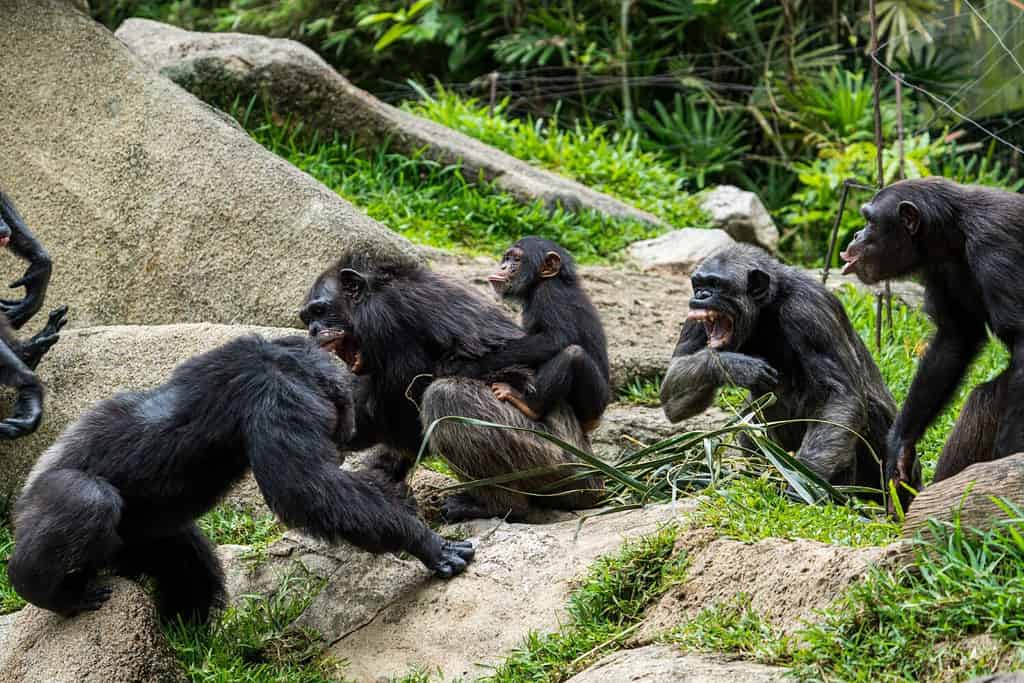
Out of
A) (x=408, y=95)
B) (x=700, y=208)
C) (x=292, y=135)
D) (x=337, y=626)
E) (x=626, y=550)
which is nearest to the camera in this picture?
(x=626, y=550)

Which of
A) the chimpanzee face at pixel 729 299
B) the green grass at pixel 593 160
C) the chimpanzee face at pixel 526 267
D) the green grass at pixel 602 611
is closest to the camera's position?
the green grass at pixel 602 611

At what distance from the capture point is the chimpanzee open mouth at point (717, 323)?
21.2ft

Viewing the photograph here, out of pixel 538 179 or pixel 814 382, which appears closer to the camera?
pixel 814 382

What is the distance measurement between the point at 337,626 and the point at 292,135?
602cm

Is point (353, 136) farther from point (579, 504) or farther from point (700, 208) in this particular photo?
point (579, 504)

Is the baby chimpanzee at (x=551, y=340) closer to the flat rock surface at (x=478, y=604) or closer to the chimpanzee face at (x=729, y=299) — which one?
the chimpanzee face at (x=729, y=299)

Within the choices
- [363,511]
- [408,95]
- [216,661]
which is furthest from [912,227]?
[408,95]

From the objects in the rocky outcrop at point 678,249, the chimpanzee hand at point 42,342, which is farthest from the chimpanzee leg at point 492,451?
the rocky outcrop at point 678,249

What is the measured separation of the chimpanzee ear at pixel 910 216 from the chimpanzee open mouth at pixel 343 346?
261 cm

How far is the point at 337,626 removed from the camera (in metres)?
5.69

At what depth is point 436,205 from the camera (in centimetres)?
1055

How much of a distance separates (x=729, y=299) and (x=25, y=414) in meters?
3.82

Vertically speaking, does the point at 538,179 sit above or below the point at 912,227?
below

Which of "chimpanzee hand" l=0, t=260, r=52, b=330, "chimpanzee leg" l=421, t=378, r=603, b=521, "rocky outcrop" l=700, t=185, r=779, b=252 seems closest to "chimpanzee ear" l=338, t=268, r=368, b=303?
"chimpanzee leg" l=421, t=378, r=603, b=521
